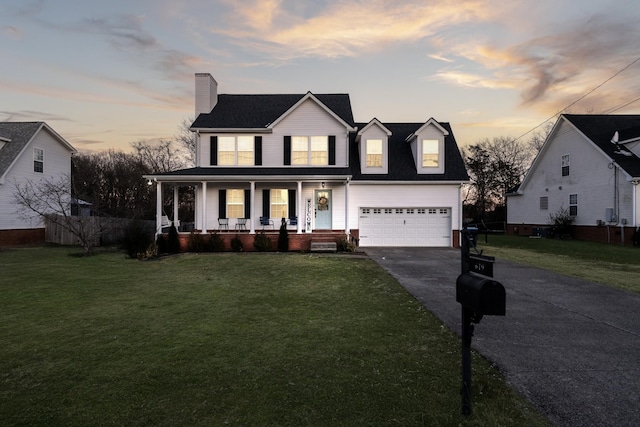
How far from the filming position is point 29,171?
2205 centimetres

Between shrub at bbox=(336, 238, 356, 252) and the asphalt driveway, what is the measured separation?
6.98 meters

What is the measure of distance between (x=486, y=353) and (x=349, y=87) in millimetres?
23996

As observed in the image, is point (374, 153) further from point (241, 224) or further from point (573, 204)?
point (573, 204)

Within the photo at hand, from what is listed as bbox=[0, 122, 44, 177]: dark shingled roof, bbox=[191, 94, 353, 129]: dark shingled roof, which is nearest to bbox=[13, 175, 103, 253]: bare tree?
bbox=[0, 122, 44, 177]: dark shingled roof

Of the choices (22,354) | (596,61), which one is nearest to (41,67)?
(22,354)

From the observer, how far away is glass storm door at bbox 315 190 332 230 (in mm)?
19562

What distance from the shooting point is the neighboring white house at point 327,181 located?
63.4ft

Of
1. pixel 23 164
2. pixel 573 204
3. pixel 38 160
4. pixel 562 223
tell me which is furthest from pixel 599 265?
pixel 38 160

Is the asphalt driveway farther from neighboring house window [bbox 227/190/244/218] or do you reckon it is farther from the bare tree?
the bare tree

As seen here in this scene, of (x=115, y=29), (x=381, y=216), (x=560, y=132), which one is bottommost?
(x=381, y=216)

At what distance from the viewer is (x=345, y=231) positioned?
18453 millimetres

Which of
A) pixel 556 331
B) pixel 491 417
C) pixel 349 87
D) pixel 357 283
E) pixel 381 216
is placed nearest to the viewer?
pixel 491 417

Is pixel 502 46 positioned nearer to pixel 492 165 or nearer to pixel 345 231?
pixel 345 231

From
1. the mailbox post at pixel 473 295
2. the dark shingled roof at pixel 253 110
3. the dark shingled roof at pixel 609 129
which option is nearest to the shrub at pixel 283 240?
the dark shingled roof at pixel 253 110
